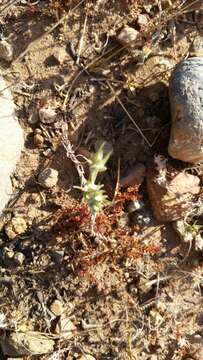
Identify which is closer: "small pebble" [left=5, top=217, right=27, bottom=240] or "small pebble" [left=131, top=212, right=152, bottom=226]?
"small pebble" [left=5, top=217, right=27, bottom=240]

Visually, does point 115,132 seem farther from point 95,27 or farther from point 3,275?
point 3,275

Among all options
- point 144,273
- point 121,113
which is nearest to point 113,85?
point 121,113

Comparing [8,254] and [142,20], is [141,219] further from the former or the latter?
[142,20]

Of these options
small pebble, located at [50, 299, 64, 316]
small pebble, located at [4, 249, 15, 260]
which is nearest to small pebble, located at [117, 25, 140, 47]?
small pebble, located at [4, 249, 15, 260]

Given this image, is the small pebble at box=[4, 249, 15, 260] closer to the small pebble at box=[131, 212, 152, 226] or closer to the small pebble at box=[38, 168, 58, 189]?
the small pebble at box=[38, 168, 58, 189]

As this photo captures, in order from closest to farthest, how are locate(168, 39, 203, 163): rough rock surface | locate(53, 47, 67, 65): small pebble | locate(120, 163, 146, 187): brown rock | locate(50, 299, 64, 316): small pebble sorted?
locate(168, 39, 203, 163): rough rock surface
locate(50, 299, 64, 316): small pebble
locate(120, 163, 146, 187): brown rock
locate(53, 47, 67, 65): small pebble

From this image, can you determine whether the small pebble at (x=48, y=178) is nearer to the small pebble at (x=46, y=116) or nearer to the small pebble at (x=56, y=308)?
the small pebble at (x=46, y=116)
